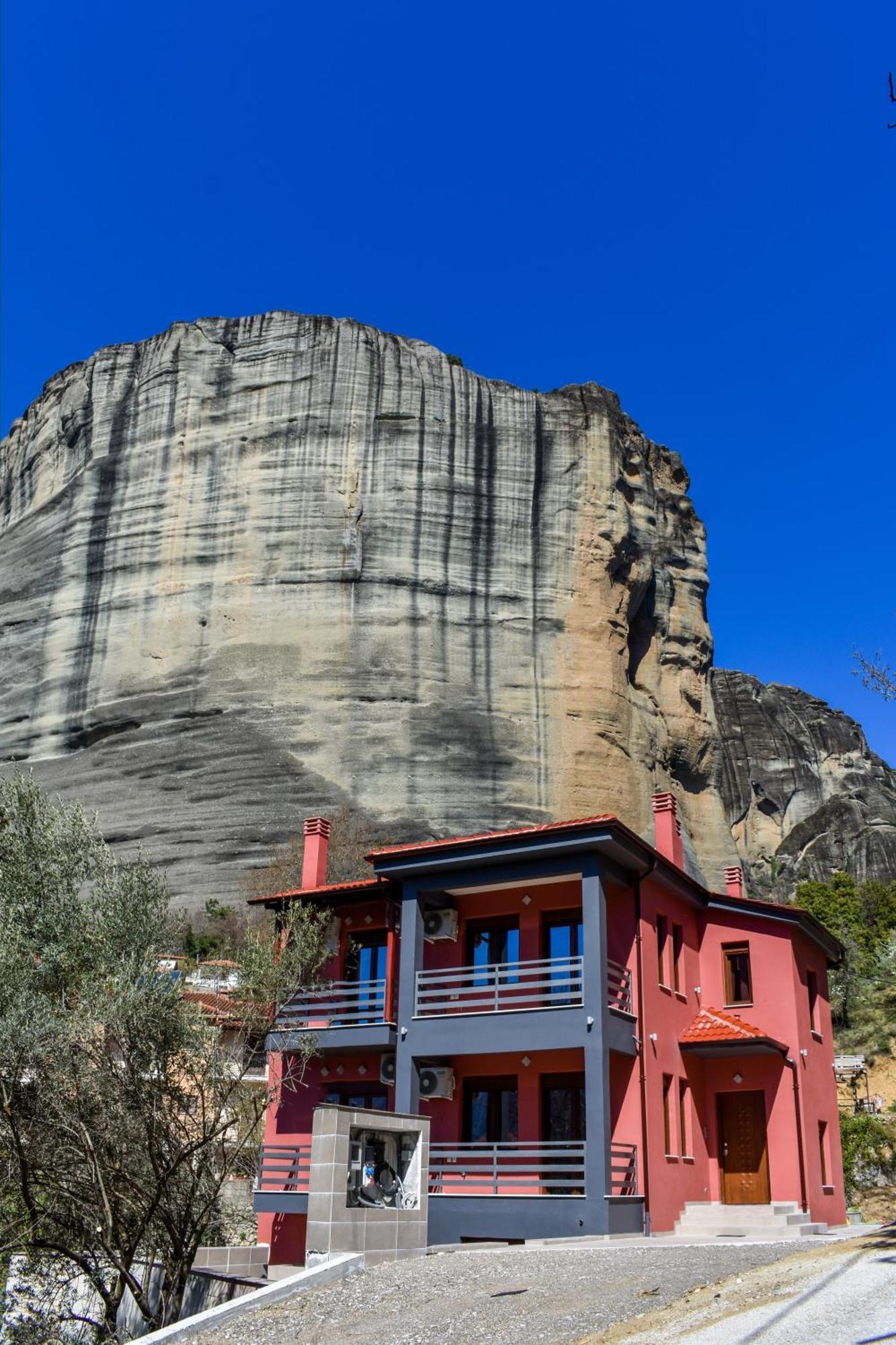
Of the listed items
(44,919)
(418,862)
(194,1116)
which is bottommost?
(194,1116)

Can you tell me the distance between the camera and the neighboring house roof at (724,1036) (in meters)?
22.9

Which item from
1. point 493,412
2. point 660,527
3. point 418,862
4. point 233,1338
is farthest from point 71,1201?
point 660,527

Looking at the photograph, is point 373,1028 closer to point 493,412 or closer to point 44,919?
point 44,919

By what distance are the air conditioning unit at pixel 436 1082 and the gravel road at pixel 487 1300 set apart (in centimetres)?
648

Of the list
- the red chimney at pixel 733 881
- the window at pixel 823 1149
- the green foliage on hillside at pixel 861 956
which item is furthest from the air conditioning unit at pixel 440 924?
the red chimney at pixel 733 881

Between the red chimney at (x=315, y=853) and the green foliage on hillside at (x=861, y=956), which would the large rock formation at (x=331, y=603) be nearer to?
A: the green foliage on hillside at (x=861, y=956)

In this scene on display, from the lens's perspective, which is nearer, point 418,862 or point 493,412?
point 418,862

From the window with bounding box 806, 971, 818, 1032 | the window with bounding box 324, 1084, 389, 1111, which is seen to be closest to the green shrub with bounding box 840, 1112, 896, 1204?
the window with bounding box 806, 971, 818, 1032

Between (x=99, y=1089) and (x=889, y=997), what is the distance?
12.1 metres

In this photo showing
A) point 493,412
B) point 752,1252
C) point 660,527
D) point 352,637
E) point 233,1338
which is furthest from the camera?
point 660,527

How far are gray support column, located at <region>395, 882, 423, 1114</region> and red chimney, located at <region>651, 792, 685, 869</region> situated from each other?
5810mm

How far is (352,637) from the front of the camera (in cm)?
6569

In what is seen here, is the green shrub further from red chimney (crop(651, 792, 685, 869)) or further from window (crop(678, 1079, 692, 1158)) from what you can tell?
red chimney (crop(651, 792, 685, 869))

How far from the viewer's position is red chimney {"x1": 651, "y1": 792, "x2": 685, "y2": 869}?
26.4 m
